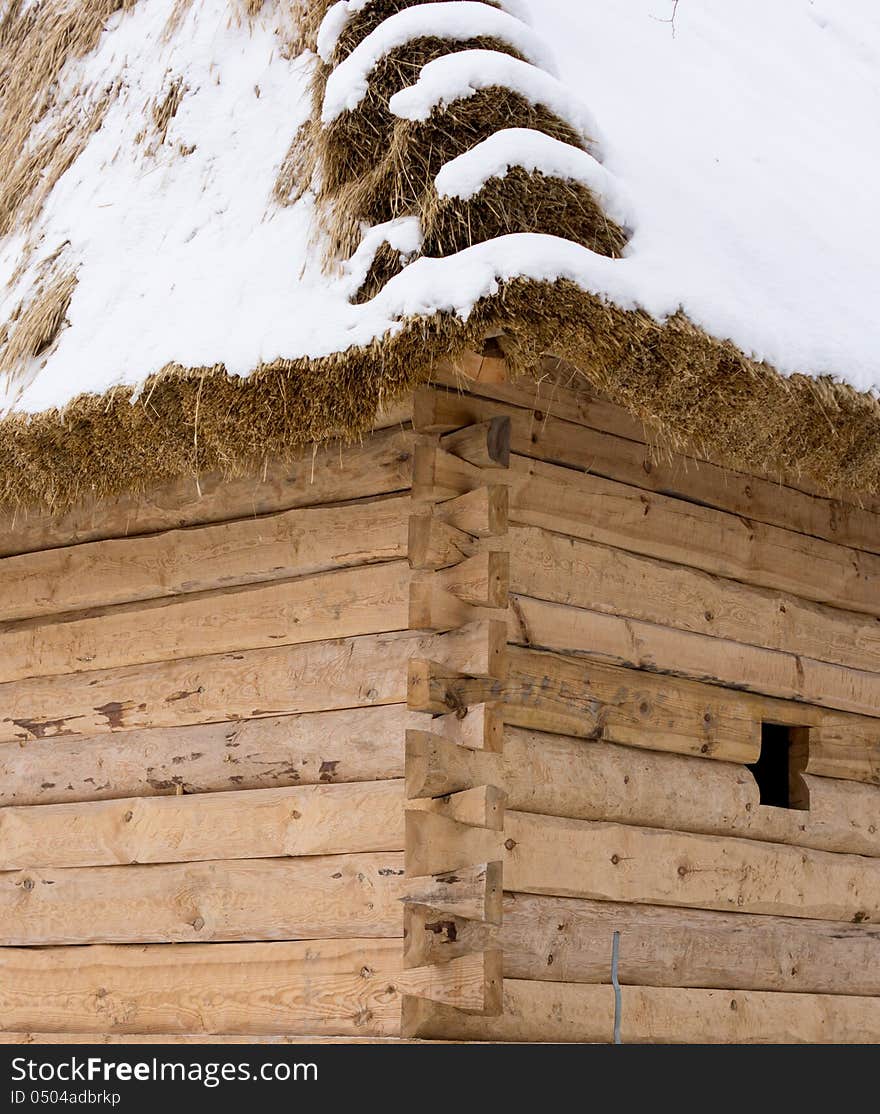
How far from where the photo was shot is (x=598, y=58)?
609 cm

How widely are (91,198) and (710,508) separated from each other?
2.42m

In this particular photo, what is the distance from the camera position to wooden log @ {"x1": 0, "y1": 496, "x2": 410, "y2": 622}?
5.58m

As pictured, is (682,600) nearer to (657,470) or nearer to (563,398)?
(657,470)

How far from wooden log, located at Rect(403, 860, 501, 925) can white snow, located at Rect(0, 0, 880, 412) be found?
4.88ft

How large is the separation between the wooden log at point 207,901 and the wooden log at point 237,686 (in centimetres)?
47

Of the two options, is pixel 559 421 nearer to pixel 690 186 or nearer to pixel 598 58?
pixel 690 186

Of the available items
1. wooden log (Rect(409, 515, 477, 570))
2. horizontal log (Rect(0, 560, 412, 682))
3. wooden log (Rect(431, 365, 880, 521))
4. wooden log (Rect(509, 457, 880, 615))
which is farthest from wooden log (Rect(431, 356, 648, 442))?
horizontal log (Rect(0, 560, 412, 682))

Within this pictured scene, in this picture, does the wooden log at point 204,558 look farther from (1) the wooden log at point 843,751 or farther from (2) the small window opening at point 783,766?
(1) the wooden log at point 843,751

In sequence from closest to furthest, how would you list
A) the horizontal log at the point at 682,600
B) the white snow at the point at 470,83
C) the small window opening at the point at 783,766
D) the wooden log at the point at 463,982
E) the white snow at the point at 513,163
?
1. the white snow at the point at 513,163
2. the white snow at the point at 470,83
3. the wooden log at the point at 463,982
4. the horizontal log at the point at 682,600
5. the small window opening at the point at 783,766

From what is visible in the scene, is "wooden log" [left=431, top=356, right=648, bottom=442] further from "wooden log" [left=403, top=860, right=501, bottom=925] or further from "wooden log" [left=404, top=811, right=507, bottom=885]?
"wooden log" [left=403, top=860, right=501, bottom=925]

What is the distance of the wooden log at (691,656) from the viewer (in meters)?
5.57

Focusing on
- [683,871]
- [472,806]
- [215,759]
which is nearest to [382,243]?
[472,806]

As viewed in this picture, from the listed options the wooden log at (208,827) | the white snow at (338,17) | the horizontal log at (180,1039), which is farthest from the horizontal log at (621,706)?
the white snow at (338,17)

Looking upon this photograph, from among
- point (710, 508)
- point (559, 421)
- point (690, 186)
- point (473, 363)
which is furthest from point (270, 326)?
point (710, 508)
